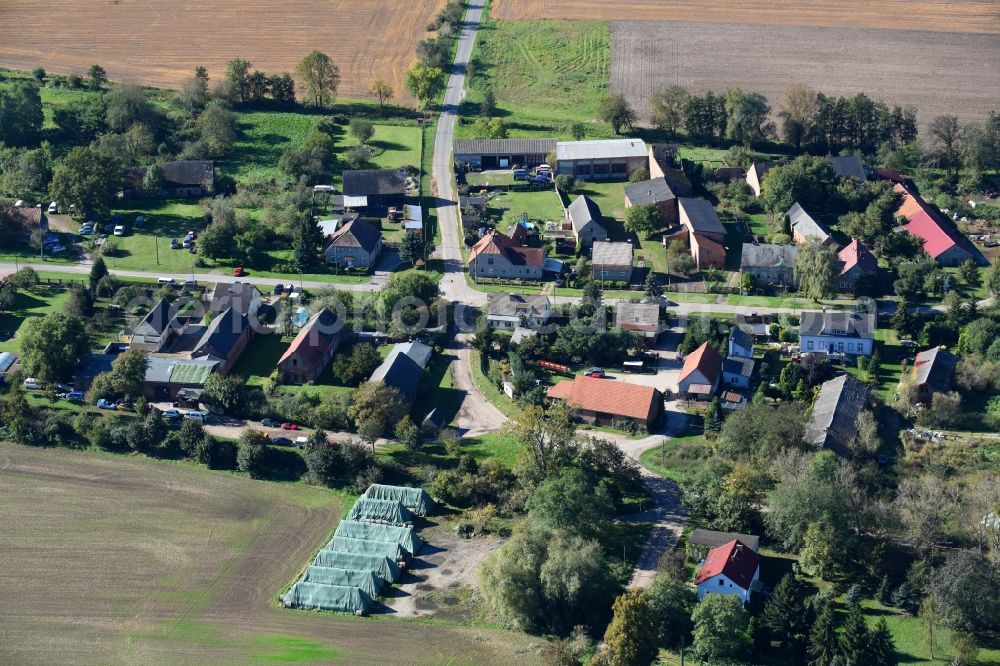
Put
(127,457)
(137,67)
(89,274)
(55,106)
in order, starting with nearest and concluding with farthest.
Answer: (127,457), (89,274), (55,106), (137,67)

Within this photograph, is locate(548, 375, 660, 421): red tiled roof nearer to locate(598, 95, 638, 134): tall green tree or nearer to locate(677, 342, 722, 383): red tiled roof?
locate(677, 342, 722, 383): red tiled roof

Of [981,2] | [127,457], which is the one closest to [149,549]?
[127,457]

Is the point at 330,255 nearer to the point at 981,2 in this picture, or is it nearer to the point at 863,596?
the point at 863,596

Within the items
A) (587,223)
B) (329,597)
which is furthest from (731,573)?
(587,223)

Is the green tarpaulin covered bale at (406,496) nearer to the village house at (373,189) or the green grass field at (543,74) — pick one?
the village house at (373,189)

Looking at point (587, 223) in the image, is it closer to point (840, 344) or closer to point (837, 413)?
point (840, 344)

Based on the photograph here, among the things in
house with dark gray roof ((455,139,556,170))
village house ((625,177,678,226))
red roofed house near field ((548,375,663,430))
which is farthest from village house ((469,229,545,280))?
house with dark gray roof ((455,139,556,170))

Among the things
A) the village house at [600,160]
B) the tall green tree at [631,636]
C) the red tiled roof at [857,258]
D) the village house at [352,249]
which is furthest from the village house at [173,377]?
the red tiled roof at [857,258]
